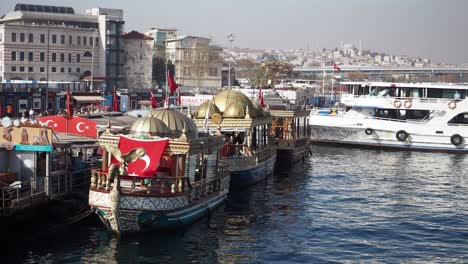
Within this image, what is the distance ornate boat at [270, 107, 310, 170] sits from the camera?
139 ft

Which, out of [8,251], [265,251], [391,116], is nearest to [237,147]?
[265,251]

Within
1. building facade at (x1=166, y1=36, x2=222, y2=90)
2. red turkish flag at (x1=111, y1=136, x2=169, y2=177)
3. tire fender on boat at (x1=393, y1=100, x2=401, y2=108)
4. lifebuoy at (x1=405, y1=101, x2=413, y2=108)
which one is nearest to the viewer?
red turkish flag at (x1=111, y1=136, x2=169, y2=177)

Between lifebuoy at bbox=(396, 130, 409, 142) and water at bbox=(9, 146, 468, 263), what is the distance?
1536cm

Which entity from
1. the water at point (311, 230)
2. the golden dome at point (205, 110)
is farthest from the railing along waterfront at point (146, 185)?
the golden dome at point (205, 110)

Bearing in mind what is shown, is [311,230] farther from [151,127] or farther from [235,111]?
[235,111]

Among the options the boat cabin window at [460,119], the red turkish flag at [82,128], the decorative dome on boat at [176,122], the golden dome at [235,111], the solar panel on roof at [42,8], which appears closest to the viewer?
the decorative dome on boat at [176,122]

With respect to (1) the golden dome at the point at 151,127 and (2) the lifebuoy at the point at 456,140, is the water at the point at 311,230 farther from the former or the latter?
(2) the lifebuoy at the point at 456,140

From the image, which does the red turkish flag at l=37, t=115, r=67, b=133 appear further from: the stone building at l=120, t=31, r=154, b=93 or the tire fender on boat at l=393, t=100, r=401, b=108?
the stone building at l=120, t=31, r=154, b=93

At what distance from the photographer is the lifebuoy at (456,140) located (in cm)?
5422

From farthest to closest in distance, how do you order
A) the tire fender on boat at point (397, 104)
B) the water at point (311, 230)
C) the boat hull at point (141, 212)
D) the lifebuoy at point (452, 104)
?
the tire fender on boat at point (397, 104) < the lifebuoy at point (452, 104) < the boat hull at point (141, 212) < the water at point (311, 230)

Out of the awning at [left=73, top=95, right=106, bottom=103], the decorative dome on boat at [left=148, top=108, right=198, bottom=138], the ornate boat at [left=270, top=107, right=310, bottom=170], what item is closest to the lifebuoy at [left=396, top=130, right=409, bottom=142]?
the ornate boat at [left=270, top=107, right=310, bottom=170]

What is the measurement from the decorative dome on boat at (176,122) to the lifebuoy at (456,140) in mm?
34781

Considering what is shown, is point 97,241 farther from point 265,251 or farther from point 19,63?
point 19,63

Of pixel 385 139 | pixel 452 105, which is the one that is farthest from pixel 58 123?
pixel 452 105
